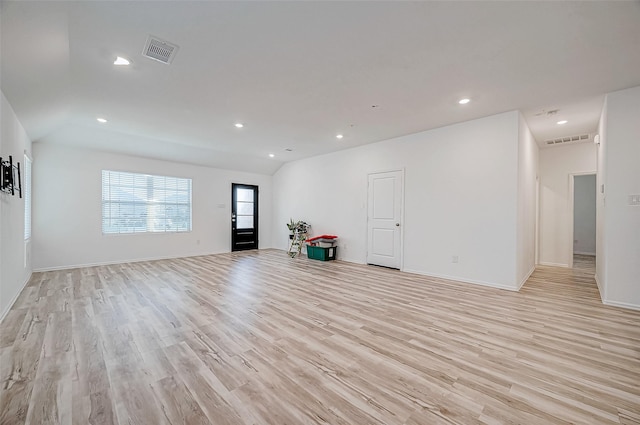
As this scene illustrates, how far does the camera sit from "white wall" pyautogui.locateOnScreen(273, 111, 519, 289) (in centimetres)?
416

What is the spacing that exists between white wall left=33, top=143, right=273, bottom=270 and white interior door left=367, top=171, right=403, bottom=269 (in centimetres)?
469

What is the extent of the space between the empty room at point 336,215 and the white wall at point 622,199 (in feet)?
0.07

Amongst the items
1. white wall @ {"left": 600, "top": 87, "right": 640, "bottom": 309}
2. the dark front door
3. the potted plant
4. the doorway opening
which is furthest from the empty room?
the dark front door

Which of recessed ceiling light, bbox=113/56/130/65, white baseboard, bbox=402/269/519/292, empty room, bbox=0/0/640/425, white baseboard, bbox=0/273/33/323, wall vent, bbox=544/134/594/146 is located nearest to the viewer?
empty room, bbox=0/0/640/425

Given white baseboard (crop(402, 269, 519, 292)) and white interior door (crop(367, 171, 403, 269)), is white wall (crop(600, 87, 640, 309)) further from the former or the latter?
white interior door (crop(367, 171, 403, 269))

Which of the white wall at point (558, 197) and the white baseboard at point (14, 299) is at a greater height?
the white wall at point (558, 197)

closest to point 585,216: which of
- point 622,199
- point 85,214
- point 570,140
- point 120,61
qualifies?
point 570,140

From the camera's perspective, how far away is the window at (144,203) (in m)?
5.96

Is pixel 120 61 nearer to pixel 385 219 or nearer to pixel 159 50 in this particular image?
pixel 159 50

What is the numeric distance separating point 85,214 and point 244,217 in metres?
3.80

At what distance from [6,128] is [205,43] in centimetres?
276

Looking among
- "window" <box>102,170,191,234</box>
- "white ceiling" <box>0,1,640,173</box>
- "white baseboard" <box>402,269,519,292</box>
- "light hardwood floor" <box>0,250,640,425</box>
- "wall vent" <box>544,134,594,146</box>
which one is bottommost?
"light hardwood floor" <box>0,250,640,425</box>

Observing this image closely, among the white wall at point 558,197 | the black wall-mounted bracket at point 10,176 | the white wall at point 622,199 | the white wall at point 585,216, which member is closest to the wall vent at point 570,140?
the white wall at point 558,197

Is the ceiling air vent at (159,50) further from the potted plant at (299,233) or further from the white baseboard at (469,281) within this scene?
the potted plant at (299,233)
